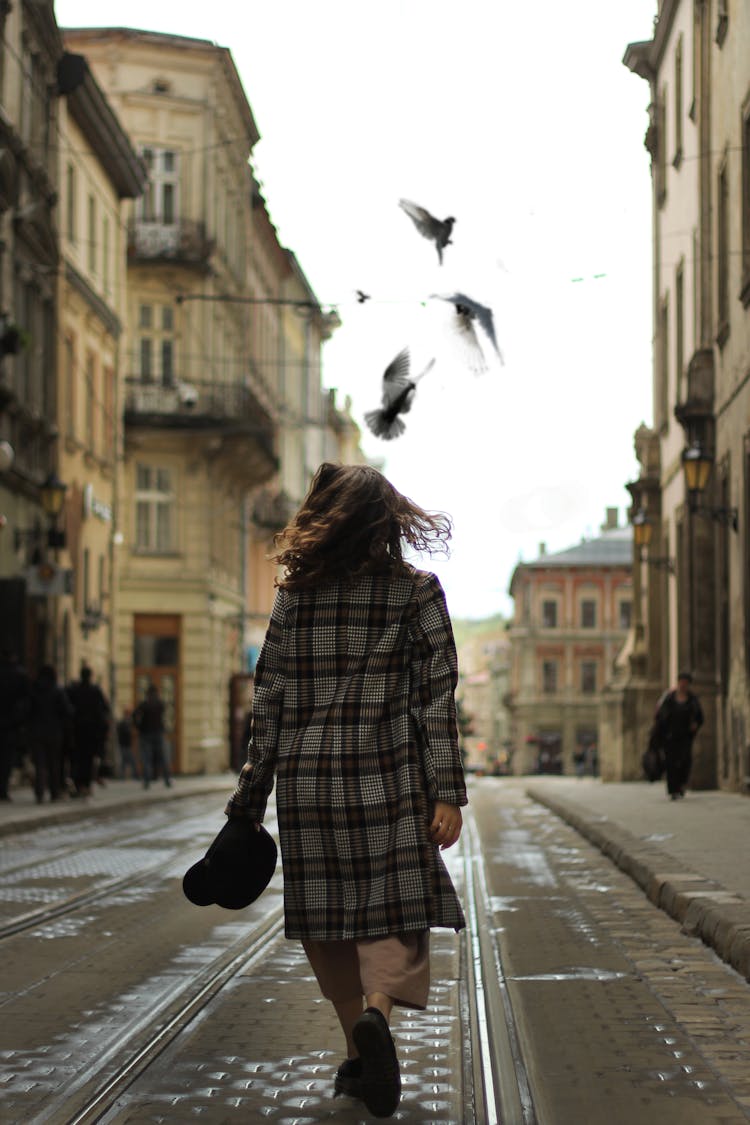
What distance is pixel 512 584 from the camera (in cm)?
11381

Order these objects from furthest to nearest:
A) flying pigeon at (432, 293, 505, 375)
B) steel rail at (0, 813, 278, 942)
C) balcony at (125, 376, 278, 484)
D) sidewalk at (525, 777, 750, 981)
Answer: balcony at (125, 376, 278, 484)
flying pigeon at (432, 293, 505, 375)
steel rail at (0, 813, 278, 942)
sidewalk at (525, 777, 750, 981)

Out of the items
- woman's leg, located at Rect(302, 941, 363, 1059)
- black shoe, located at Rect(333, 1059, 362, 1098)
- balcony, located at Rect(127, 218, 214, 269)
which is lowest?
black shoe, located at Rect(333, 1059, 362, 1098)

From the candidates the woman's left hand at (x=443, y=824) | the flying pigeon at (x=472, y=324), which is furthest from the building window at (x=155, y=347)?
the woman's left hand at (x=443, y=824)

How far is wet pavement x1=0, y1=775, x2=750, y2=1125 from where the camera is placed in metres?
5.37

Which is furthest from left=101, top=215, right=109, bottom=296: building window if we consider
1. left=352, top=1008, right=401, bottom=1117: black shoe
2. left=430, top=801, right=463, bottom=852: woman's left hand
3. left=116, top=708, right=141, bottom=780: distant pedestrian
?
left=352, top=1008, right=401, bottom=1117: black shoe

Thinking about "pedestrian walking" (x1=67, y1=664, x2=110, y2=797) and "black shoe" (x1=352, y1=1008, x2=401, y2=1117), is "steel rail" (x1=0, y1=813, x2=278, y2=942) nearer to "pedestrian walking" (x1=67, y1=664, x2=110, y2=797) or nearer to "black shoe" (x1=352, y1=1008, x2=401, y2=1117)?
"black shoe" (x1=352, y1=1008, x2=401, y2=1117)

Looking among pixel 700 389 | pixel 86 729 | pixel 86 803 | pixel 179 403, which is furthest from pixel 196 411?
pixel 86 803

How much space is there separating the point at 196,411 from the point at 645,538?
1570cm

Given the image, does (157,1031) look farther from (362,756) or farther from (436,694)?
(436,694)

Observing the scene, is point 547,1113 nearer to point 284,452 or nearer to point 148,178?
point 148,178

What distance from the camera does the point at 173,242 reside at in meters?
46.1

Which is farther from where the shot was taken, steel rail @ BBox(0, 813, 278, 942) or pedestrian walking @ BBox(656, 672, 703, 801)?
pedestrian walking @ BBox(656, 672, 703, 801)

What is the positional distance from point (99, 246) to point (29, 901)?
95.8ft

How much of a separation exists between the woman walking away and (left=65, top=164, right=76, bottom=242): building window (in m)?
30.9
